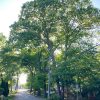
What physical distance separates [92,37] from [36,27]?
8.47 metres

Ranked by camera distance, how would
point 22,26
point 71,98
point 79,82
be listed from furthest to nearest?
point 71,98, point 22,26, point 79,82

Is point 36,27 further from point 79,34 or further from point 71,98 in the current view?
point 71,98

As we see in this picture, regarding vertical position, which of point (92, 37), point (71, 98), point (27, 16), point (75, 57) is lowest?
point (71, 98)

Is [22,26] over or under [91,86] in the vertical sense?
over

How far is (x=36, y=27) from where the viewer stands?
4050cm

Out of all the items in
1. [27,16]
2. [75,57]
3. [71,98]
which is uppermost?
[27,16]

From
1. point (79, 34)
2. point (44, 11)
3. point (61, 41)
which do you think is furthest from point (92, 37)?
point (44, 11)

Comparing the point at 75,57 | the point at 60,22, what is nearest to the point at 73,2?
the point at 60,22

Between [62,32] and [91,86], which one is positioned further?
[62,32]

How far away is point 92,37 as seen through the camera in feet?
139

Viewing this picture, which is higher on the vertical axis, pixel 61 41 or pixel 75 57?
pixel 61 41

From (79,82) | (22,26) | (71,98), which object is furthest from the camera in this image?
(71,98)

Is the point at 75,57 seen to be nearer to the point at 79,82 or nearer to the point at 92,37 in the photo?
the point at 79,82

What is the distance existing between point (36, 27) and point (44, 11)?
2.53 metres
